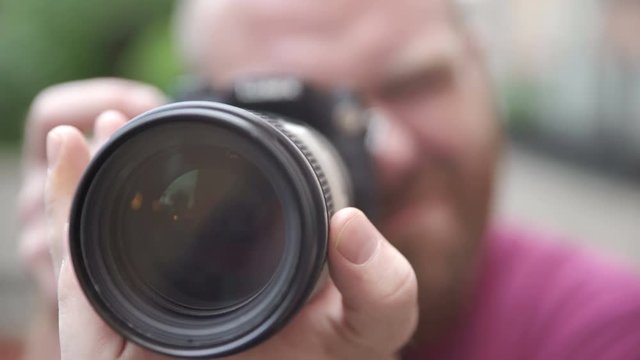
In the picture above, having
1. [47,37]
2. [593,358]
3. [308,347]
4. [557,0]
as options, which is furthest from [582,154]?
[308,347]

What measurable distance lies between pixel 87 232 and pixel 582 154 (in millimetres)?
1749

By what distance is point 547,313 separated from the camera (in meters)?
0.85

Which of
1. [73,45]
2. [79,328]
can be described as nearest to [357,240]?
[79,328]

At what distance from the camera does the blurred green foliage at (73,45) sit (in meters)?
1.79

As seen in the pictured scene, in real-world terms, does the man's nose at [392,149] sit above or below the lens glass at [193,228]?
below

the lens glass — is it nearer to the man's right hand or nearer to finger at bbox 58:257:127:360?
finger at bbox 58:257:127:360

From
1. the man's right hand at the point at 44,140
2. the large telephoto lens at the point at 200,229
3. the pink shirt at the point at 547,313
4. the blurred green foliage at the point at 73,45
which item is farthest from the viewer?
the blurred green foliage at the point at 73,45

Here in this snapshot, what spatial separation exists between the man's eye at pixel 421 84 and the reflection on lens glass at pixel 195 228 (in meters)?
0.34

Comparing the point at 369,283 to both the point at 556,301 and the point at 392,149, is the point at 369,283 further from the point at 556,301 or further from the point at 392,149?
the point at 556,301

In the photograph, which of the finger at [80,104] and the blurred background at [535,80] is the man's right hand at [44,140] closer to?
the finger at [80,104]

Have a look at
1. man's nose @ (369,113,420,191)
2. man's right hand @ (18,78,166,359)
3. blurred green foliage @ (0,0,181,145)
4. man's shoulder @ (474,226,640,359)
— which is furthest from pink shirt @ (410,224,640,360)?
blurred green foliage @ (0,0,181,145)

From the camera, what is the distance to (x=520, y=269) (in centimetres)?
91

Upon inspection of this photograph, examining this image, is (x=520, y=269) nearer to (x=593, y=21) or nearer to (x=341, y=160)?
(x=341, y=160)

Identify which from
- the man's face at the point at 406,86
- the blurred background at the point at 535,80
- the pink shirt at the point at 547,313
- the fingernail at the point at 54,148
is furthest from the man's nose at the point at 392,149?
the blurred background at the point at 535,80
